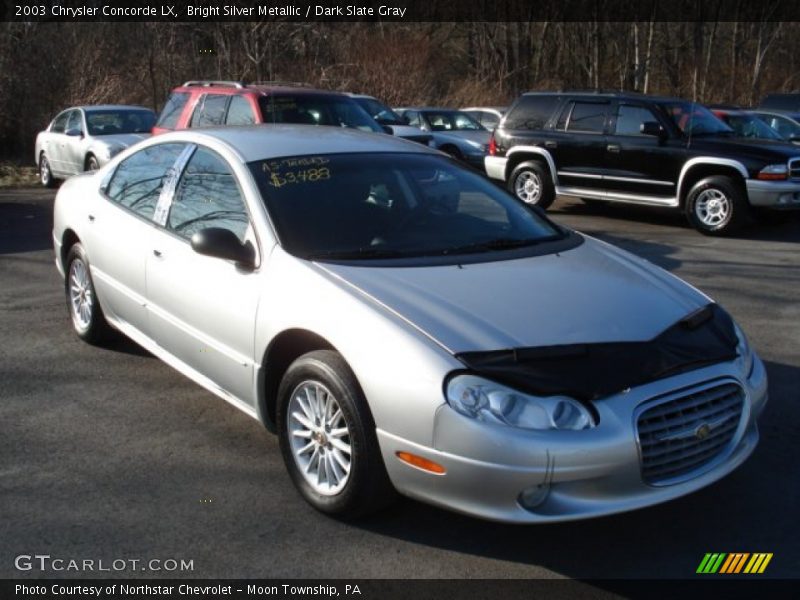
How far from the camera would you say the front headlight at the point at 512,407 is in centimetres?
328

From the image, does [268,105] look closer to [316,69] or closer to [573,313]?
[573,313]

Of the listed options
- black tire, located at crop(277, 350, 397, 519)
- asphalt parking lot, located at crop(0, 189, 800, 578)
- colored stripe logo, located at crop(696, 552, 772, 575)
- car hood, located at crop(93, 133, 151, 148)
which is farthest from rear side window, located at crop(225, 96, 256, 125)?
colored stripe logo, located at crop(696, 552, 772, 575)

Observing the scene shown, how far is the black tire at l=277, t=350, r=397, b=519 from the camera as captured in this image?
3580 mm

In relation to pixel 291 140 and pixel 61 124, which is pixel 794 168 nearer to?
pixel 291 140

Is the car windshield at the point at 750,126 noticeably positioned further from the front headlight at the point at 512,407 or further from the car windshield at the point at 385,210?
the front headlight at the point at 512,407

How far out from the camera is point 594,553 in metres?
3.61

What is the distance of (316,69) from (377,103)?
48.0 feet

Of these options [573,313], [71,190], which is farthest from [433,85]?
[573,313]

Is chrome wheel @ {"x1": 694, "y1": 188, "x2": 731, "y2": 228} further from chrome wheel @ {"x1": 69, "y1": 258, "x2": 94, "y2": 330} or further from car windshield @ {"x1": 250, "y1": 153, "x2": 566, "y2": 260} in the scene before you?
chrome wheel @ {"x1": 69, "y1": 258, "x2": 94, "y2": 330}

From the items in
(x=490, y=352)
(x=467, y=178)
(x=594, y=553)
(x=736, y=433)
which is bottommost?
(x=594, y=553)

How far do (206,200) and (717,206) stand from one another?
841cm

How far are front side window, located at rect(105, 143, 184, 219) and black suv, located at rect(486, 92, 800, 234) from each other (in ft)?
26.6

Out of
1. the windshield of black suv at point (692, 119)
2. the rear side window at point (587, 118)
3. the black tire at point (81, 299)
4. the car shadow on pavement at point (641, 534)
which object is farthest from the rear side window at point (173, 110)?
the car shadow on pavement at point (641, 534)

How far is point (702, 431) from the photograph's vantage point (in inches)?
139
